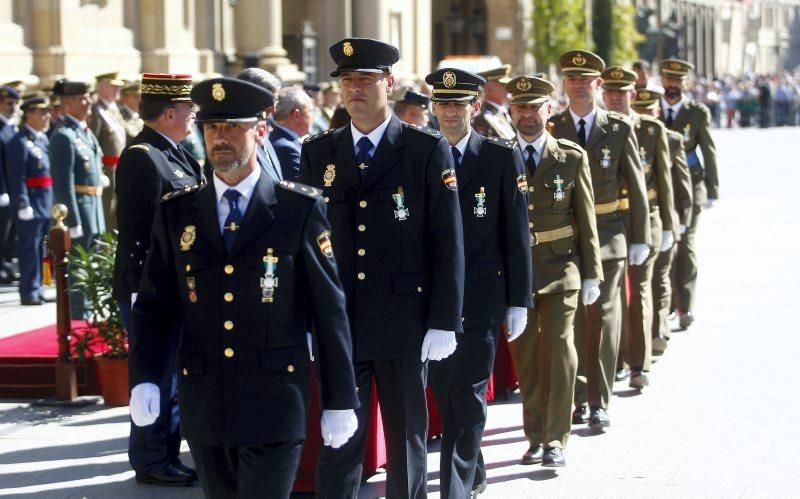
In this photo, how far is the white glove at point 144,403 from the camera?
17.9ft

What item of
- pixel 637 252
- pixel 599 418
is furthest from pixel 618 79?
pixel 599 418

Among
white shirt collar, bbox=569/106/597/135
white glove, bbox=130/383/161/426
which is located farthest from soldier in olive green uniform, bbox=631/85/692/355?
white glove, bbox=130/383/161/426

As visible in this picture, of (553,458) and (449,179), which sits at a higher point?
(449,179)

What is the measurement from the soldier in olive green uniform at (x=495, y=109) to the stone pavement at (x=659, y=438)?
6.80 ft

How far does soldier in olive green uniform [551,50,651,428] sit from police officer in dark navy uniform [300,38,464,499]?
289cm

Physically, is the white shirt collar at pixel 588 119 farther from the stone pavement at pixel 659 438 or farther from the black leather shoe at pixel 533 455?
the black leather shoe at pixel 533 455

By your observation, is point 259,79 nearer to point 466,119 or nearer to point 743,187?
point 466,119

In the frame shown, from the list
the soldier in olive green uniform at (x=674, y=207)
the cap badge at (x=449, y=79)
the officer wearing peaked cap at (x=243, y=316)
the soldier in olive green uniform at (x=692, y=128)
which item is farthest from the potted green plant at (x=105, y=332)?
the soldier in olive green uniform at (x=692, y=128)

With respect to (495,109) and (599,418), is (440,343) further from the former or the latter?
(495,109)

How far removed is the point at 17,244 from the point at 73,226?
2.97 metres

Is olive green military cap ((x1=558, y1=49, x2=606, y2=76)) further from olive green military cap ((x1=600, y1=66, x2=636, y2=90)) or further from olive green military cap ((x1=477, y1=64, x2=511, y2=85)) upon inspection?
olive green military cap ((x1=477, y1=64, x2=511, y2=85))

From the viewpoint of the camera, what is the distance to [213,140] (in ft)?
17.7

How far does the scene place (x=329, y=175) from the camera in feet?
22.5

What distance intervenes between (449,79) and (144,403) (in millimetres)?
2732
